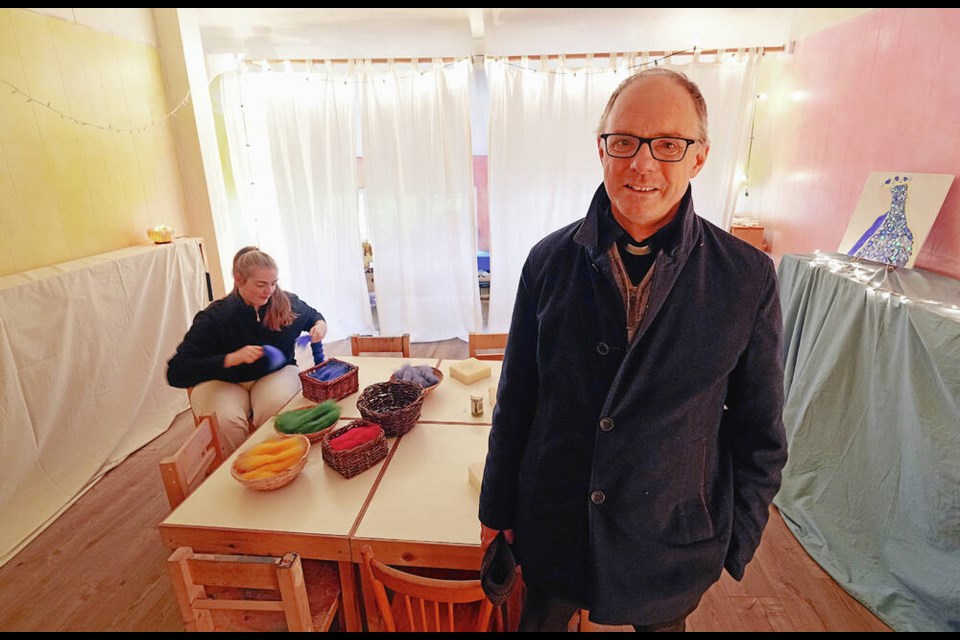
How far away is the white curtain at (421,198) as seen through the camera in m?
3.67

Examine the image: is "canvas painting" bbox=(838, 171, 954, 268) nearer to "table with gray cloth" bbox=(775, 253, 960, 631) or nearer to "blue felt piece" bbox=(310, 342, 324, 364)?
"table with gray cloth" bbox=(775, 253, 960, 631)

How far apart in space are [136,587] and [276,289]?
1.29 metres

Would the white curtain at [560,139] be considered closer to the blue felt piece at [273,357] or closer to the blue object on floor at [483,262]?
the blue object on floor at [483,262]

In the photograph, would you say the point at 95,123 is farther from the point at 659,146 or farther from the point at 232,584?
the point at 659,146

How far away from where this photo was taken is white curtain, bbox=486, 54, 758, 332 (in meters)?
3.50

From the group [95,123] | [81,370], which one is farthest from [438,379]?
[95,123]

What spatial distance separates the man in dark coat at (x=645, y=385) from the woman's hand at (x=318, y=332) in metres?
1.56

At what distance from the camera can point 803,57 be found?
2.93 metres

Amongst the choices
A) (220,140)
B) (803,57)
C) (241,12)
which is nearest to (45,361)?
(220,140)

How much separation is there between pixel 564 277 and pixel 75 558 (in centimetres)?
236

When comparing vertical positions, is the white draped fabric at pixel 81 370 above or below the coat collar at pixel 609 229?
below

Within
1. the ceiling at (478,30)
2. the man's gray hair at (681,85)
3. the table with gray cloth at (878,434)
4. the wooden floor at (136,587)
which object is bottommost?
the wooden floor at (136,587)

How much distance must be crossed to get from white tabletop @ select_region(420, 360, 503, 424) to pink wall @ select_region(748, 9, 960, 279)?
1917 millimetres

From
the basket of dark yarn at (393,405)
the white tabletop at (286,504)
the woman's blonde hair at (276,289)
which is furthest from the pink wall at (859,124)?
the woman's blonde hair at (276,289)
